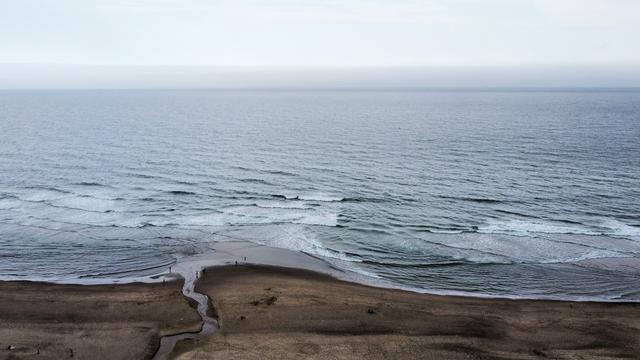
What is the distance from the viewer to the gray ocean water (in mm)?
49875

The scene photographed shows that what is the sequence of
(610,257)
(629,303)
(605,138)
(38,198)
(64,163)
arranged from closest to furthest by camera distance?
(629,303) → (610,257) → (38,198) → (64,163) → (605,138)

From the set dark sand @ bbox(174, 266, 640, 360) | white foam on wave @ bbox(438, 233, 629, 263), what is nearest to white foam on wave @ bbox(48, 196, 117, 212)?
dark sand @ bbox(174, 266, 640, 360)

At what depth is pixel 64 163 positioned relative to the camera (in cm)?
9494

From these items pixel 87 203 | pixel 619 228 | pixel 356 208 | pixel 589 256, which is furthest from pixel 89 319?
pixel 619 228

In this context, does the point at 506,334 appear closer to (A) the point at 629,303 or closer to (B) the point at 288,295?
(A) the point at 629,303

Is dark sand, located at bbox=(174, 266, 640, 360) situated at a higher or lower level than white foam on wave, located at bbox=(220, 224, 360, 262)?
lower

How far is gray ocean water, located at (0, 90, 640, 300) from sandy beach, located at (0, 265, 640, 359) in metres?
4.39

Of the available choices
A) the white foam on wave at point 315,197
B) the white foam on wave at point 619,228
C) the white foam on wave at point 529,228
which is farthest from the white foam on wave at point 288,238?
the white foam on wave at point 619,228

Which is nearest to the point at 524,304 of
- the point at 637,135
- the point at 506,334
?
the point at 506,334

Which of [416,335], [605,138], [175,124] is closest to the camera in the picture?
[416,335]

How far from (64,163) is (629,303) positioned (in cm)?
8941

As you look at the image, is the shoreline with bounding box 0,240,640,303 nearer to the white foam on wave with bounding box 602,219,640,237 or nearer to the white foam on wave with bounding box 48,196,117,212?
the white foam on wave with bounding box 602,219,640,237

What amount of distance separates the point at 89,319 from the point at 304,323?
1576 cm

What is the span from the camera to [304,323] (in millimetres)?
37969
